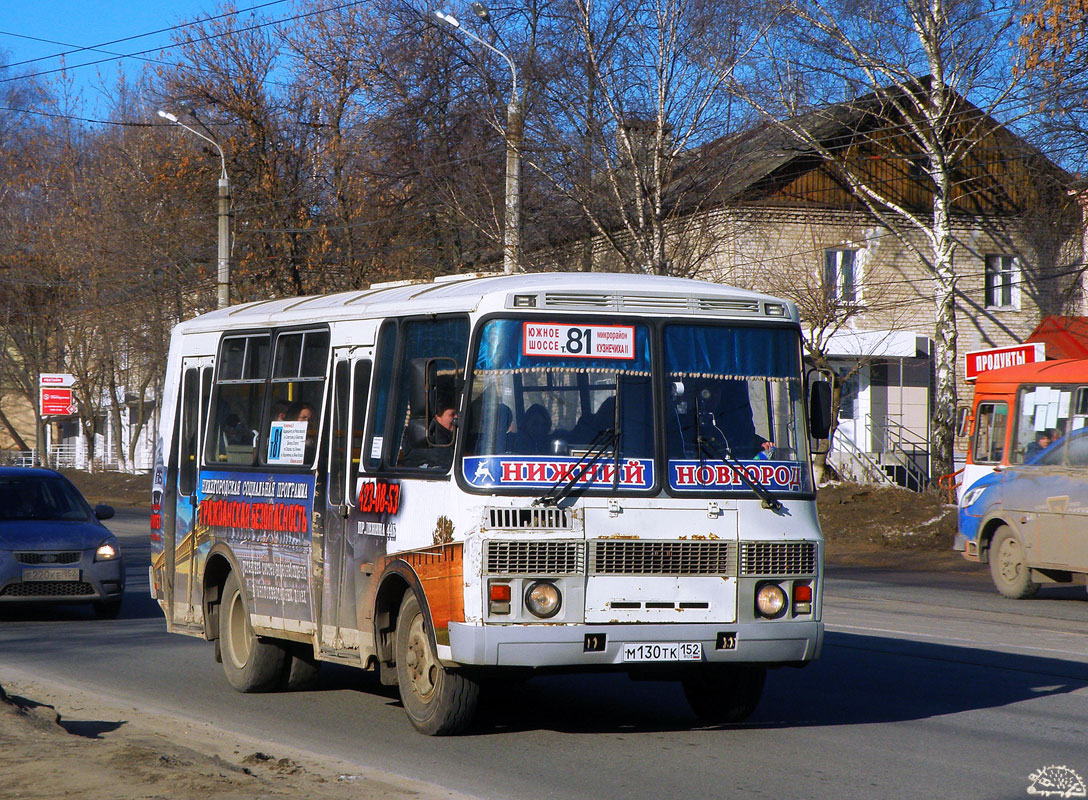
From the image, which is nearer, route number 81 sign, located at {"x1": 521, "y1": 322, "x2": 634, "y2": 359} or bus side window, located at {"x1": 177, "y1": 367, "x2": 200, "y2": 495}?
route number 81 sign, located at {"x1": 521, "y1": 322, "x2": 634, "y2": 359}

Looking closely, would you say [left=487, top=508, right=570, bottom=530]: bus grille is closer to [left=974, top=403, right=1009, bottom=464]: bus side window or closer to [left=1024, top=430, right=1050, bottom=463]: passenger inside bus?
[left=1024, top=430, right=1050, bottom=463]: passenger inside bus

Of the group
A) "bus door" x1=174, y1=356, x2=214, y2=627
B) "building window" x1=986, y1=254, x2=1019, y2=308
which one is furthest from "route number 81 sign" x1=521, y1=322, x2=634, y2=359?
"building window" x1=986, y1=254, x2=1019, y2=308

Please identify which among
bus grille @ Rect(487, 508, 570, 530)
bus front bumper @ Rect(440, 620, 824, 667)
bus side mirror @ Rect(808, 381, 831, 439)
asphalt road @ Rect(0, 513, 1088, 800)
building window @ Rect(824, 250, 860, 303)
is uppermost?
building window @ Rect(824, 250, 860, 303)

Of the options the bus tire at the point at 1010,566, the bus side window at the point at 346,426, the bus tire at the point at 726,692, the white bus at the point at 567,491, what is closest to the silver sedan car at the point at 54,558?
the white bus at the point at 567,491

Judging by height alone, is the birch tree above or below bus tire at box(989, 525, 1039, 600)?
above

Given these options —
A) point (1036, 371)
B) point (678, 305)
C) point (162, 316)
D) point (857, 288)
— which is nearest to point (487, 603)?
point (678, 305)

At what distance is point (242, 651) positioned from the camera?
34.5 feet

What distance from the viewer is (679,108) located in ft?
90.6

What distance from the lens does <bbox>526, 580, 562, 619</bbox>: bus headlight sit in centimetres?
766

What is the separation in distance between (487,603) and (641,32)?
21.8 metres

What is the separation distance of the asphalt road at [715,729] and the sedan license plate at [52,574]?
1.93 ft

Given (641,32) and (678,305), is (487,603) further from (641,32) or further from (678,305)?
(641,32)

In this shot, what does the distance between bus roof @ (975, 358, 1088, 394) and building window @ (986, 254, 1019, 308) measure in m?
20.4

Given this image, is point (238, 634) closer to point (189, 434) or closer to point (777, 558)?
point (189, 434)
